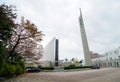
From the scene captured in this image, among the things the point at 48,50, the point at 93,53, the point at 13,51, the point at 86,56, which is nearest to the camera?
the point at 13,51

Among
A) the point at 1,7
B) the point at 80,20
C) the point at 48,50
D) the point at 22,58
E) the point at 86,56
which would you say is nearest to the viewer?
the point at 1,7

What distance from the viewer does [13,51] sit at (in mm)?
25062

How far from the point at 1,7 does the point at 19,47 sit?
11840 mm

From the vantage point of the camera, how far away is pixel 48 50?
2963 inches

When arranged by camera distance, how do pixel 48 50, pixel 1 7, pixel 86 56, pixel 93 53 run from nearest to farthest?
1. pixel 1 7
2. pixel 86 56
3. pixel 48 50
4. pixel 93 53

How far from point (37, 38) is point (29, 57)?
348 cm

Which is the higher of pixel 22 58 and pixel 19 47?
pixel 19 47

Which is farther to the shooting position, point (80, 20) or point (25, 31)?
point (80, 20)

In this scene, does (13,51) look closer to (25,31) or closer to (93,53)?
(25,31)

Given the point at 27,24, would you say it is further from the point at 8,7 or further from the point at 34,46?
the point at 8,7

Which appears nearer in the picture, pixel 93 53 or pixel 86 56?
pixel 86 56

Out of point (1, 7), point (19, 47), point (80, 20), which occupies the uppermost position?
point (80, 20)

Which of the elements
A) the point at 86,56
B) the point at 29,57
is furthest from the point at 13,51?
the point at 86,56

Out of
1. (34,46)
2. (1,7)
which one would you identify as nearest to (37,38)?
(34,46)
